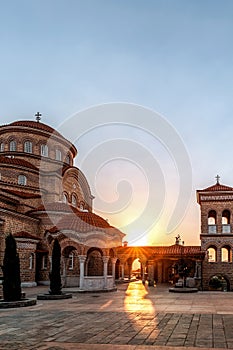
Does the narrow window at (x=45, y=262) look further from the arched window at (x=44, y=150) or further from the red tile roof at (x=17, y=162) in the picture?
the arched window at (x=44, y=150)

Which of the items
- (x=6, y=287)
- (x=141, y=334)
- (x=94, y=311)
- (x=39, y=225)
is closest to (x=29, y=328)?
(x=141, y=334)

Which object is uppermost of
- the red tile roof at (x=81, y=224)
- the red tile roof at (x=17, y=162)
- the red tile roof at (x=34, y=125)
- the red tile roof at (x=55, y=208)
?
the red tile roof at (x=34, y=125)

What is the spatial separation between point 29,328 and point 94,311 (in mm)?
4142

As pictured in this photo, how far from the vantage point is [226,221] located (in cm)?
3309

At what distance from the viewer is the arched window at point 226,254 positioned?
31.2 meters

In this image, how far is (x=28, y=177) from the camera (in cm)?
3469

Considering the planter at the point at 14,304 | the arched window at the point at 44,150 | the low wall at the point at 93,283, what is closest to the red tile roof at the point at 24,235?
the low wall at the point at 93,283

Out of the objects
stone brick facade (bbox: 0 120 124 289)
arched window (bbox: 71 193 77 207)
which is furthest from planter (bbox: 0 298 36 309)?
arched window (bbox: 71 193 77 207)

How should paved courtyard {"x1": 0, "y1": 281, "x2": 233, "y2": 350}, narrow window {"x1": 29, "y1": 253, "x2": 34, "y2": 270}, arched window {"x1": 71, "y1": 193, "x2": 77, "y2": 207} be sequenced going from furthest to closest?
arched window {"x1": 71, "y1": 193, "x2": 77, "y2": 207}, narrow window {"x1": 29, "y1": 253, "x2": 34, "y2": 270}, paved courtyard {"x1": 0, "y1": 281, "x2": 233, "y2": 350}

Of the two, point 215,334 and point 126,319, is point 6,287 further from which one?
point 215,334

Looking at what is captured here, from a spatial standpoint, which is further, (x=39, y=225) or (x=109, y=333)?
(x=39, y=225)

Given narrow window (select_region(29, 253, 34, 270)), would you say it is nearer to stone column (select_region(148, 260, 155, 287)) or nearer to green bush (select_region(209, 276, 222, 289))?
stone column (select_region(148, 260, 155, 287))

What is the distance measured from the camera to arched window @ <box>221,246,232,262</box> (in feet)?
102

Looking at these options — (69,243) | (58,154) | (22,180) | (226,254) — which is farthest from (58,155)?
(226,254)
